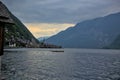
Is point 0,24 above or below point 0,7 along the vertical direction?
below

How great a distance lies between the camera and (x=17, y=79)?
54312 mm

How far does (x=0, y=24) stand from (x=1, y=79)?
71.7 feet

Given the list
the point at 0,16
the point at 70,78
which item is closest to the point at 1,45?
the point at 0,16

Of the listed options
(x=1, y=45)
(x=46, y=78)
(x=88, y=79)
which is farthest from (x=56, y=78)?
(x=1, y=45)

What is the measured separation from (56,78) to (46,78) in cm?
250

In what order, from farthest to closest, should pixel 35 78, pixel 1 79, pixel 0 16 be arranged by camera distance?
pixel 35 78, pixel 1 79, pixel 0 16

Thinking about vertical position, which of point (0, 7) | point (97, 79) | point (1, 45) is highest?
point (0, 7)

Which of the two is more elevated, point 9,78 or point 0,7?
point 0,7

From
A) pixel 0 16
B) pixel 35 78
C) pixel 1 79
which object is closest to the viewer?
pixel 0 16

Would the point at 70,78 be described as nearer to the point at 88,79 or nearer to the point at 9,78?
the point at 88,79

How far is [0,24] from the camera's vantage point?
1368 inches

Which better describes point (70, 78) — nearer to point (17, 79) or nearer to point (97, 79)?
point (97, 79)

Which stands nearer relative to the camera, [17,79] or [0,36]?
[0,36]

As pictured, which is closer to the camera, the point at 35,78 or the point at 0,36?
the point at 0,36
